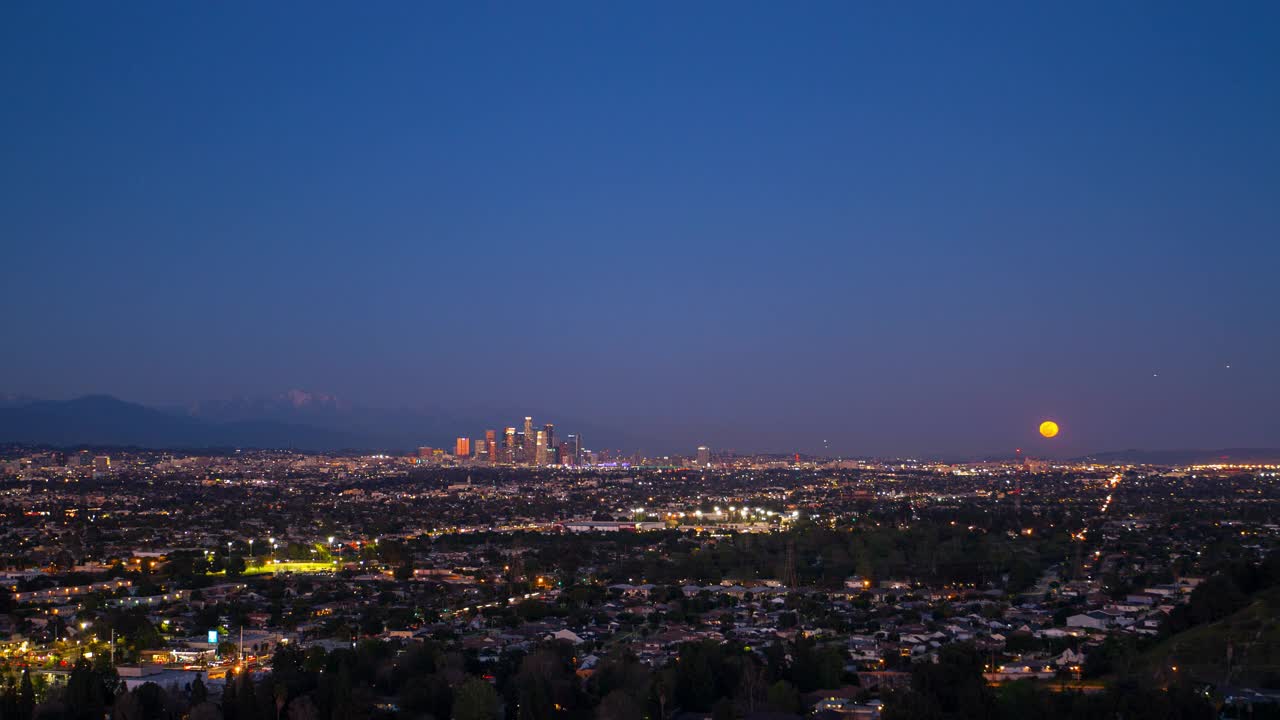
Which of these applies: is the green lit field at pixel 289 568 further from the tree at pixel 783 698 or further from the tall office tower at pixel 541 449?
the tall office tower at pixel 541 449

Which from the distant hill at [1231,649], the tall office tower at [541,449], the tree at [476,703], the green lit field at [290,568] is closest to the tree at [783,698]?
the tree at [476,703]

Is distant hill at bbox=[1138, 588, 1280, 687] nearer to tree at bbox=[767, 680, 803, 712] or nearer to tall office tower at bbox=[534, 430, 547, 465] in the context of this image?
tree at bbox=[767, 680, 803, 712]

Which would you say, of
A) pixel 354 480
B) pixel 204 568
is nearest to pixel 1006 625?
pixel 204 568

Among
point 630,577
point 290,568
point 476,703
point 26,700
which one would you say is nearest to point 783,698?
point 476,703

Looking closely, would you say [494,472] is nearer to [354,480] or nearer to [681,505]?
[354,480]

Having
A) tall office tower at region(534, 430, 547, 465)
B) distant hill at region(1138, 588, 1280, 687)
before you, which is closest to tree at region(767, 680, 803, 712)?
distant hill at region(1138, 588, 1280, 687)

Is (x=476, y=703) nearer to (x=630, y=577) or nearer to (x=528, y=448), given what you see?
(x=630, y=577)
